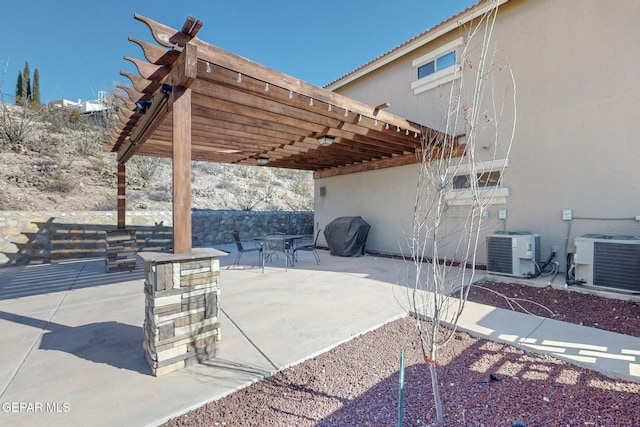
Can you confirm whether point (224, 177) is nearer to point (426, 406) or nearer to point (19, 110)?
point (19, 110)

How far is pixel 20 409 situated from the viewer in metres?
1.94

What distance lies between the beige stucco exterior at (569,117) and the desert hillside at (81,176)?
12042mm

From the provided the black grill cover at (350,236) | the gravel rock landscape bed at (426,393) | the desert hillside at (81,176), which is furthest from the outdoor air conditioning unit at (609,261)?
the desert hillside at (81,176)

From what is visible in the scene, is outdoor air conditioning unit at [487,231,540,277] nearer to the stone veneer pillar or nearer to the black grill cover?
the black grill cover

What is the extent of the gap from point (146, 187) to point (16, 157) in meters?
4.59

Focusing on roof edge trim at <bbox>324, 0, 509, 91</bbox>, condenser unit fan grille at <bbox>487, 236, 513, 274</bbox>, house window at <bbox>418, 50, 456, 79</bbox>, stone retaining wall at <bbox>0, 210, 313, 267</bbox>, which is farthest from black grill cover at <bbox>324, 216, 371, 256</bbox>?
stone retaining wall at <bbox>0, 210, 313, 267</bbox>

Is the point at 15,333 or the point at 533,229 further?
the point at 533,229

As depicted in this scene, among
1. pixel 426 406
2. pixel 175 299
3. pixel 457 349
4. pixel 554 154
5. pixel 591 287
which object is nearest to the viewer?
pixel 426 406

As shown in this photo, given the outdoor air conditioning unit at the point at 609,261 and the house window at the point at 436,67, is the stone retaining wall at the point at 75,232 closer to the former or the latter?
the house window at the point at 436,67

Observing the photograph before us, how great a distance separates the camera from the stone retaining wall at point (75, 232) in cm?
689

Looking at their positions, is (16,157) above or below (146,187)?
above

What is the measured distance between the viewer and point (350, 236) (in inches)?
319

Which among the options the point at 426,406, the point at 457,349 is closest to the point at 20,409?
the point at 426,406

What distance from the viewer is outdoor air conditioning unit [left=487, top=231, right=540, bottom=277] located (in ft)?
16.0
